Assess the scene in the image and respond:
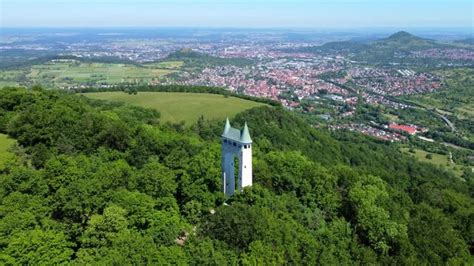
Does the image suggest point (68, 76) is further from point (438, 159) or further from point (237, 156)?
point (237, 156)

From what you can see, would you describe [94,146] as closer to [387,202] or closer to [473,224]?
[387,202]

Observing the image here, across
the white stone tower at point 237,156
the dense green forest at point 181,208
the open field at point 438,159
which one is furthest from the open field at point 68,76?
the white stone tower at point 237,156

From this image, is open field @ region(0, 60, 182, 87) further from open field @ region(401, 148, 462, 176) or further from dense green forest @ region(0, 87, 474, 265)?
dense green forest @ region(0, 87, 474, 265)

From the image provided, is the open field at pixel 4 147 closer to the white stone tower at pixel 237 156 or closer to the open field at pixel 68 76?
the white stone tower at pixel 237 156

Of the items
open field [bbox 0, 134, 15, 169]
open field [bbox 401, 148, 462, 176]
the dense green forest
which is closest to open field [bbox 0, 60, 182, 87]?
open field [bbox 401, 148, 462, 176]

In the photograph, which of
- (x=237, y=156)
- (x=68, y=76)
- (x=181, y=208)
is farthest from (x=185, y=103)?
(x=68, y=76)

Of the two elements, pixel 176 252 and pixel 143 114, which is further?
pixel 143 114

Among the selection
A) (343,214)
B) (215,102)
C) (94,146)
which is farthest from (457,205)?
(215,102)
